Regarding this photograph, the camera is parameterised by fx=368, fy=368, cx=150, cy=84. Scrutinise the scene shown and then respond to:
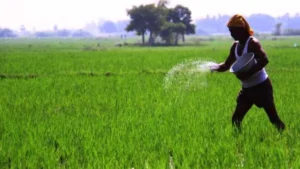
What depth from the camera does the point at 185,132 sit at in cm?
378

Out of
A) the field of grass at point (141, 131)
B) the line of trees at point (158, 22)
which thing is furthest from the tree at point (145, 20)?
the field of grass at point (141, 131)

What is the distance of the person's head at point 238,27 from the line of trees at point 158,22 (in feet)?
156

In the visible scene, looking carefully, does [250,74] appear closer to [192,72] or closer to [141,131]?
[192,72]

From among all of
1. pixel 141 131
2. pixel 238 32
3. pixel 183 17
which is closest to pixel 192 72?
pixel 238 32

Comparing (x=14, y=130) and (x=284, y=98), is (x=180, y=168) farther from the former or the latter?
(x=284, y=98)

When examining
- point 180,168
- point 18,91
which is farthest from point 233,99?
point 18,91

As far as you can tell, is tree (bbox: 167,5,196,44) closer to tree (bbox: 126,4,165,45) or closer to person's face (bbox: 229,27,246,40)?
tree (bbox: 126,4,165,45)

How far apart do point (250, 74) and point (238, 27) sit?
1.46 ft

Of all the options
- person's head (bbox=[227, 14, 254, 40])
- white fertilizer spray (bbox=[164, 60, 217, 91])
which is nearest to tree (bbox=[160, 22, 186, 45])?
white fertilizer spray (bbox=[164, 60, 217, 91])

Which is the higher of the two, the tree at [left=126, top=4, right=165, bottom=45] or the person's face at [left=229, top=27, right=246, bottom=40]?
the tree at [left=126, top=4, right=165, bottom=45]

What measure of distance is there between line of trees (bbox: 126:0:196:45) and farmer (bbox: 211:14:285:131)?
156 feet

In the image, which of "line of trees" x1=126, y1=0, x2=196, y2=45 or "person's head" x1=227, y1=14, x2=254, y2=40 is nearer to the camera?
"person's head" x1=227, y1=14, x2=254, y2=40

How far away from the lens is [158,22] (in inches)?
2120

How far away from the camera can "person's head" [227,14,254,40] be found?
334 centimetres
